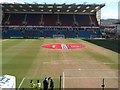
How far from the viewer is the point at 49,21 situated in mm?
108625

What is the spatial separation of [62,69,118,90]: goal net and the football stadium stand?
71290 mm

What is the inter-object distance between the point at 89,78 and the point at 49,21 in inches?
3385

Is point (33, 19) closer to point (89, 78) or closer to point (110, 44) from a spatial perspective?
point (110, 44)

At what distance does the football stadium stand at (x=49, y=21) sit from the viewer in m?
101

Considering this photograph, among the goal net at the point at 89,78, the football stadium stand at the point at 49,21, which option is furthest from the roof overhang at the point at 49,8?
the goal net at the point at 89,78

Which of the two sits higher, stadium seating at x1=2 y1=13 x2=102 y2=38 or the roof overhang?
the roof overhang

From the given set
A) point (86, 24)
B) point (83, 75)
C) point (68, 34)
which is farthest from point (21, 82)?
point (86, 24)

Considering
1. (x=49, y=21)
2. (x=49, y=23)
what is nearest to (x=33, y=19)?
(x=49, y=21)

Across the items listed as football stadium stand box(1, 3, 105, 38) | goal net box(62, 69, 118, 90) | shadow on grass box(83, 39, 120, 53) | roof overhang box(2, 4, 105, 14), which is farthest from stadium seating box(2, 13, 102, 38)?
goal net box(62, 69, 118, 90)

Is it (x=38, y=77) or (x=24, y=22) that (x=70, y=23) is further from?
(x=38, y=77)

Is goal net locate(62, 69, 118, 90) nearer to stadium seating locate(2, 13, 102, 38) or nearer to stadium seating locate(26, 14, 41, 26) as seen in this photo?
stadium seating locate(2, 13, 102, 38)

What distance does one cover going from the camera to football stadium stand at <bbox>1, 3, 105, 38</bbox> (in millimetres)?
101438

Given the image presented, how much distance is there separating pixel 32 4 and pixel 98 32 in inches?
1124

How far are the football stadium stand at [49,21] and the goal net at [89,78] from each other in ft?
234
